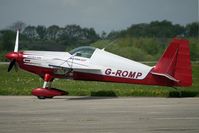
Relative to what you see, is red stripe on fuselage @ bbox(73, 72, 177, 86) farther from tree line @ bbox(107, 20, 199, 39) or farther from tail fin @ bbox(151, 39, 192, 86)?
tree line @ bbox(107, 20, 199, 39)

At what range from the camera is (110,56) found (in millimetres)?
20234

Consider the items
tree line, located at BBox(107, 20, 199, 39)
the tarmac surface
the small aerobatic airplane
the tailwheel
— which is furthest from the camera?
tree line, located at BBox(107, 20, 199, 39)

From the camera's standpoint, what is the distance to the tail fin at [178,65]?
63.7ft

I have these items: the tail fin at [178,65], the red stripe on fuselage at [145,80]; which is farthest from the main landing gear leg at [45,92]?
the tail fin at [178,65]

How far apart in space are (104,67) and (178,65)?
2.91 m

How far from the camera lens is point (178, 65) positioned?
1947 cm

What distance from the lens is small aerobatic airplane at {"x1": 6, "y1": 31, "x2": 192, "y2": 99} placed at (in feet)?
64.0

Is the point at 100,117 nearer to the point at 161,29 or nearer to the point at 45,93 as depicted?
the point at 45,93

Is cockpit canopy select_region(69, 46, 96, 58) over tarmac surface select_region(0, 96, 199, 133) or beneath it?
over

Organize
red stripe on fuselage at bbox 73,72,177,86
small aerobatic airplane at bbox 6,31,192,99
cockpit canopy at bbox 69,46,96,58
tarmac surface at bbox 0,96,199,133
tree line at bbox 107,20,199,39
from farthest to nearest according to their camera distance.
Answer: tree line at bbox 107,20,199,39, cockpit canopy at bbox 69,46,96,58, red stripe on fuselage at bbox 73,72,177,86, small aerobatic airplane at bbox 6,31,192,99, tarmac surface at bbox 0,96,199,133

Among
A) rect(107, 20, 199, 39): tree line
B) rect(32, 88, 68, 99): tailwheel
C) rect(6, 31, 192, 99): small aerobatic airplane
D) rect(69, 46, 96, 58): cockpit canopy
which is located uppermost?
rect(107, 20, 199, 39): tree line

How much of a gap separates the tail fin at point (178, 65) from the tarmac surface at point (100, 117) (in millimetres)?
2417

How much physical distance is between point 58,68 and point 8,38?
35.9 metres

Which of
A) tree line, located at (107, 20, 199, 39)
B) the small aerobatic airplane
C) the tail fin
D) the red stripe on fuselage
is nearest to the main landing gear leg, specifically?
the small aerobatic airplane
